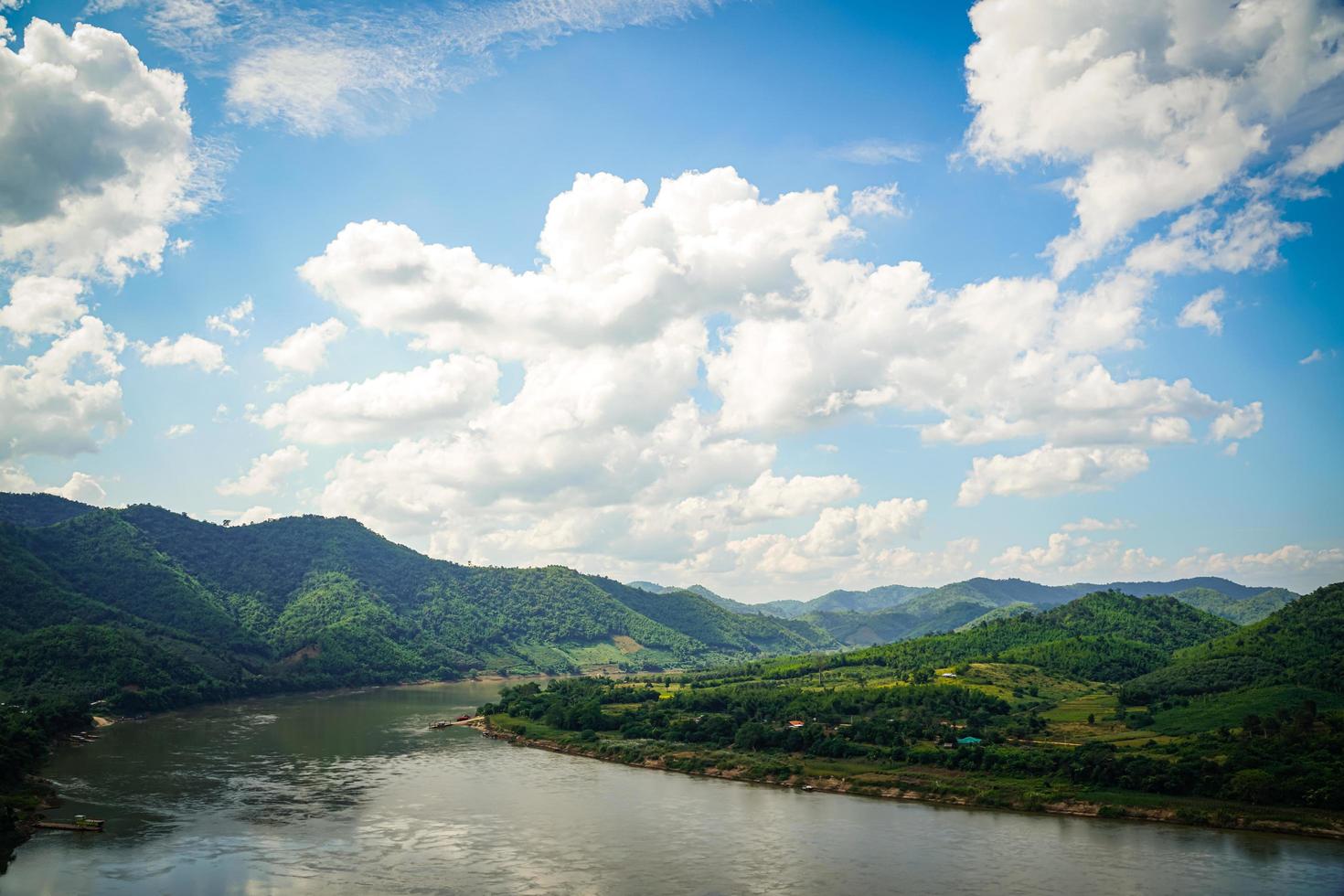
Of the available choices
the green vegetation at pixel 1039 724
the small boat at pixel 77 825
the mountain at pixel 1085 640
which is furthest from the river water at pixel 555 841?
the mountain at pixel 1085 640

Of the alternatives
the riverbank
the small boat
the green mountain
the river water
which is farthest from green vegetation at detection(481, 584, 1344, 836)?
the small boat

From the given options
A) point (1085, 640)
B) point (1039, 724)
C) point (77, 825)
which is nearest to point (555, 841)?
point (77, 825)

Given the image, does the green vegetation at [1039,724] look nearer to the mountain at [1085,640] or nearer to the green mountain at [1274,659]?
the green mountain at [1274,659]

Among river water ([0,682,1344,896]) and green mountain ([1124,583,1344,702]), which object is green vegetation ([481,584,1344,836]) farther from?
river water ([0,682,1344,896])

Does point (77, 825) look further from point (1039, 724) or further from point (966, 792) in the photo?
point (1039, 724)

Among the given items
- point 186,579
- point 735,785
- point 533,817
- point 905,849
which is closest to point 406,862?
point 533,817

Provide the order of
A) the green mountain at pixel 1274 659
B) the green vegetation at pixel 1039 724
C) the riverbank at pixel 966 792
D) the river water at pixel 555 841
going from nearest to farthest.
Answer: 1. the river water at pixel 555 841
2. the riverbank at pixel 966 792
3. the green vegetation at pixel 1039 724
4. the green mountain at pixel 1274 659
